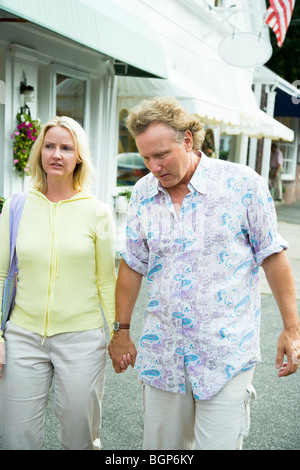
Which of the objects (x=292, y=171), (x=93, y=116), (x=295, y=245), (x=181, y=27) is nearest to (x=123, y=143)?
(x=93, y=116)

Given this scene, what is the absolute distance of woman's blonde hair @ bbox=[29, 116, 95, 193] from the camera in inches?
101

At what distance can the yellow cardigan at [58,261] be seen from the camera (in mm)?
2486

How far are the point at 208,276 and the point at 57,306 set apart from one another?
0.67 meters

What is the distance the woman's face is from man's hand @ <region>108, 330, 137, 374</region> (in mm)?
751

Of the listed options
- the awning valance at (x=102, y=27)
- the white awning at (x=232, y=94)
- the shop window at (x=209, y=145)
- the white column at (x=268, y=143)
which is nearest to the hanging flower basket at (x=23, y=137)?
the awning valance at (x=102, y=27)

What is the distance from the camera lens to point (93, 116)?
8398 millimetres

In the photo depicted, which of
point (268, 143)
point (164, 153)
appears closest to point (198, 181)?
point (164, 153)

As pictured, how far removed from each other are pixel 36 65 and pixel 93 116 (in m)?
1.88

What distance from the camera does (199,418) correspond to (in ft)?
7.66

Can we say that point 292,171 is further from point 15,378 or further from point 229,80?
point 15,378

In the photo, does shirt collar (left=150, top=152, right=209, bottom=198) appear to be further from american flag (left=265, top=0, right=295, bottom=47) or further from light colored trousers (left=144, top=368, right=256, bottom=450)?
american flag (left=265, top=0, right=295, bottom=47)

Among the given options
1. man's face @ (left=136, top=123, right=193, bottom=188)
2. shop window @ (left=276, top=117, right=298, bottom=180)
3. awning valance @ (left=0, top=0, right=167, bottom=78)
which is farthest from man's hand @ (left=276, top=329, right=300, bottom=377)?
shop window @ (left=276, top=117, right=298, bottom=180)

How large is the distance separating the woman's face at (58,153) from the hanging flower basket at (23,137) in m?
3.80

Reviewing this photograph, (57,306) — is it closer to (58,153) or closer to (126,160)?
(58,153)
